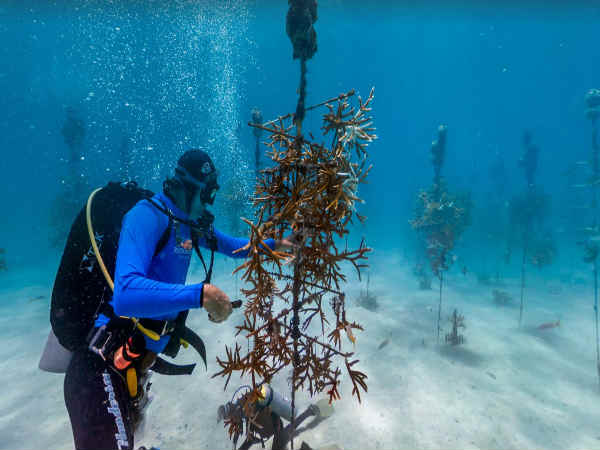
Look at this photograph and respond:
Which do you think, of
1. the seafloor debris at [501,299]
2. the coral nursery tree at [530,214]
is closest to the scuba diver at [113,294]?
the coral nursery tree at [530,214]

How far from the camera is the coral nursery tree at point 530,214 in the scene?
39.2ft

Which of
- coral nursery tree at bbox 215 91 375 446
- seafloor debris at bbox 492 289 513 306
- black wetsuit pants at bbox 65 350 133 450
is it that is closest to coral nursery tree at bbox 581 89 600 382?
seafloor debris at bbox 492 289 513 306

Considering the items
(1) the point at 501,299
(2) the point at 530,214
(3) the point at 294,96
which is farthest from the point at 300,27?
(3) the point at 294,96

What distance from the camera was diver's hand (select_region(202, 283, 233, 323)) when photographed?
1560 millimetres

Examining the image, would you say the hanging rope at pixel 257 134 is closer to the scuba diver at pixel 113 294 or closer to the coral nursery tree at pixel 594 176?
the scuba diver at pixel 113 294

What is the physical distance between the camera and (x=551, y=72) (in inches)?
3942

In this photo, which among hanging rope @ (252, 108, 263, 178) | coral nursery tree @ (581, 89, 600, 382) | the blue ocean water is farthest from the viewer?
the blue ocean water

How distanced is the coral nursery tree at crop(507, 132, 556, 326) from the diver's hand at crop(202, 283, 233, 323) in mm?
11389

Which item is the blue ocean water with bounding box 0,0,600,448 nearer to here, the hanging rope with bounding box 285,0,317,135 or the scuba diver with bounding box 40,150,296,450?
the hanging rope with bounding box 285,0,317,135

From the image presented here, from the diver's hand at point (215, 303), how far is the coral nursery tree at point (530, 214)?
1139 centimetres

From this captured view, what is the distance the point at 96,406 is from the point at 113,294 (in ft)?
2.88

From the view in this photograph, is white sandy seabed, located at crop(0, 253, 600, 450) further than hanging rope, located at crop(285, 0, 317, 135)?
Yes

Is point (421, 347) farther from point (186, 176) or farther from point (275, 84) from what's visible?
point (275, 84)

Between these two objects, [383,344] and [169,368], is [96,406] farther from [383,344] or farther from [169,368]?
[383,344]
